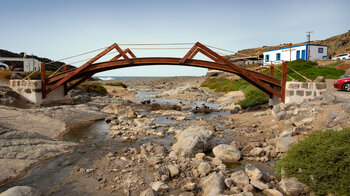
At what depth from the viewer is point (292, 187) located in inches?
218

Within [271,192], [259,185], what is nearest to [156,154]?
[259,185]

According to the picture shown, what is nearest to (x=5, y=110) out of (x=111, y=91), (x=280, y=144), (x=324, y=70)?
(x=280, y=144)

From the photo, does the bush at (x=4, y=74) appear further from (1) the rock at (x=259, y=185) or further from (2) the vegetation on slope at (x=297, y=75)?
(1) the rock at (x=259, y=185)

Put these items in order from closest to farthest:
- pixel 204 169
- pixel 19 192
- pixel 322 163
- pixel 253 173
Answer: pixel 19 192 < pixel 322 163 < pixel 253 173 < pixel 204 169

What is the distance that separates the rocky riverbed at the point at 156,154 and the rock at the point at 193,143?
0.04 metres

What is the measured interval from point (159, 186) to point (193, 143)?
10.0ft

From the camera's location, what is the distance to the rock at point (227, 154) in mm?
7969

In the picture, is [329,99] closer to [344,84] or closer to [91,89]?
[344,84]

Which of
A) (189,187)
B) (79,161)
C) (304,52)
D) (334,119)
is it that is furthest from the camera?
(304,52)

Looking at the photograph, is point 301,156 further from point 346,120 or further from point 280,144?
point 346,120

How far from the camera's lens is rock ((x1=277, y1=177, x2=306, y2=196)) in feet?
18.0

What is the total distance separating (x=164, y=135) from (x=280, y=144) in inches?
218

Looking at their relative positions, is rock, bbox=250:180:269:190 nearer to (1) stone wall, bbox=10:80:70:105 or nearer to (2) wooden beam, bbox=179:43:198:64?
(2) wooden beam, bbox=179:43:198:64

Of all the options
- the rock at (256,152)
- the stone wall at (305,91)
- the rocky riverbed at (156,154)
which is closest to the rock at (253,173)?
the rocky riverbed at (156,154)
